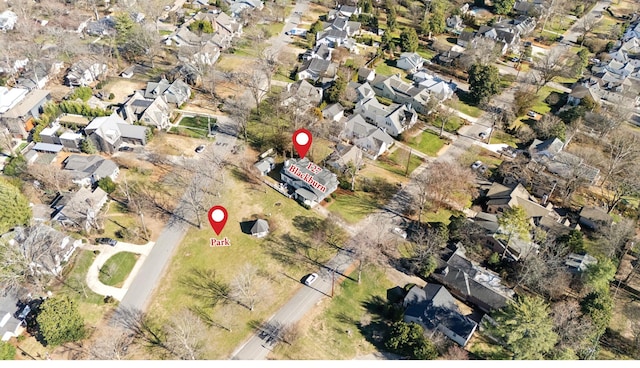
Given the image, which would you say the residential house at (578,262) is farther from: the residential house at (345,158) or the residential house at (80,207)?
the residential house at (80,207)

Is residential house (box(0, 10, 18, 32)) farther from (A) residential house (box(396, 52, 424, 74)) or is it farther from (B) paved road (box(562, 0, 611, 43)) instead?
(B) paved road (box(562, 0, 611, 43))

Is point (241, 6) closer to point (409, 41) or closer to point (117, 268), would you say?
point (409, 41)

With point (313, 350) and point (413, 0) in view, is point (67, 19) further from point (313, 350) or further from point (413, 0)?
point (313, 350)

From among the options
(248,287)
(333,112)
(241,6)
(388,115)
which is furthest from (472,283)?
(241,6)

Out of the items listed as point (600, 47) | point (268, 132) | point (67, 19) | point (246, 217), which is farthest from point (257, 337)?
point (600, 47)

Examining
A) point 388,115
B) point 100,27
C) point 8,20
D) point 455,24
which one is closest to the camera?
point 388,115

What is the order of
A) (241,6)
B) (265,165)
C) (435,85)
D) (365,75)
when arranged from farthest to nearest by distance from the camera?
(241,6) < (365,75) < (435,85) < (265,165)

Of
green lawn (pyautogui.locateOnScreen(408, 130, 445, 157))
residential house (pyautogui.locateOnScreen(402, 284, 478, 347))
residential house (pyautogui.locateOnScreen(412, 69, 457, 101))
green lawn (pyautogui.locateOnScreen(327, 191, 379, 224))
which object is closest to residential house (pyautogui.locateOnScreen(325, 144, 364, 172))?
green lawn (pyautogui.locateOnScreen(327, 191, 379, 224))
